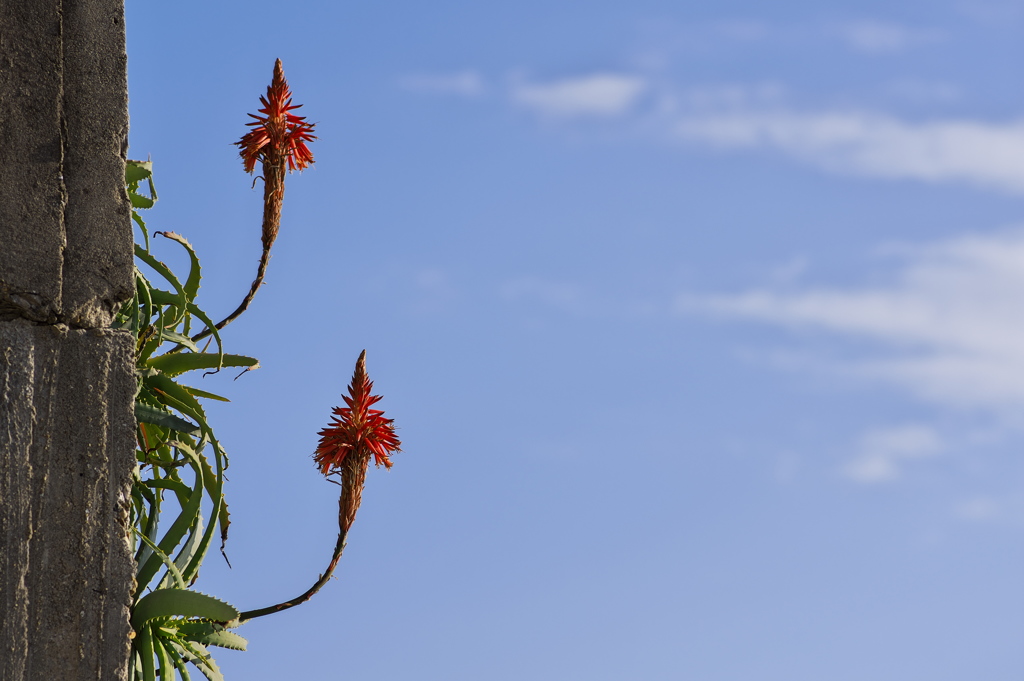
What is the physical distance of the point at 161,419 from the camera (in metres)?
2.85

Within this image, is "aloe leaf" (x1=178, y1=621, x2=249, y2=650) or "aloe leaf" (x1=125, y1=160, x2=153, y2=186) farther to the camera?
"aloe leaf" (x1=125, y1=160, x2=153, y2=186)

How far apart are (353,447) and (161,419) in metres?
0.49

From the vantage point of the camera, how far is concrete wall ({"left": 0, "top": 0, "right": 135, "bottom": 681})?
2.46 meters

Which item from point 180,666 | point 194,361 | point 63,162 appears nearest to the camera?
point 63,162

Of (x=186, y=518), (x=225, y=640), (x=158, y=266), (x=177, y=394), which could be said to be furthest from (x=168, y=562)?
(x=158, y=266)

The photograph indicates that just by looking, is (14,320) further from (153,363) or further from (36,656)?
(36,656)

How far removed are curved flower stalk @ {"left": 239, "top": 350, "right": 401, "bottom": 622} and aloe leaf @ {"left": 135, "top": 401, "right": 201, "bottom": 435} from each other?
0.35 metres

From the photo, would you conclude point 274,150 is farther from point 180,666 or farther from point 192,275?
point 180,666

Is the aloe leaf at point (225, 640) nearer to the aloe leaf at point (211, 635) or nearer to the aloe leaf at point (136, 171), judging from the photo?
the aloe leaf at point (211, 635)

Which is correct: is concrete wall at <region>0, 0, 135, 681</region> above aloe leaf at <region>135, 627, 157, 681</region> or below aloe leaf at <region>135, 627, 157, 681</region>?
above

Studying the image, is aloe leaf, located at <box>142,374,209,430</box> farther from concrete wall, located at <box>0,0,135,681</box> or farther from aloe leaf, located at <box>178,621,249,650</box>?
aloe leaf, located at <box>178,621,249,650</box>

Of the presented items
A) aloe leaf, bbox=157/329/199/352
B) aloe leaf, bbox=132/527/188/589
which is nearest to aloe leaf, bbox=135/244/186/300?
aloe leaf, bbox=157/329/199/352

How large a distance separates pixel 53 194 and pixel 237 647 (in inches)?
47.0

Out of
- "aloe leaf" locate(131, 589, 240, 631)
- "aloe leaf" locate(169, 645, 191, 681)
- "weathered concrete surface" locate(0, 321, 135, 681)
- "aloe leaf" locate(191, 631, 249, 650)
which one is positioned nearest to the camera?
"weathered concrete surface" locate(0, 321, 135, 681)
